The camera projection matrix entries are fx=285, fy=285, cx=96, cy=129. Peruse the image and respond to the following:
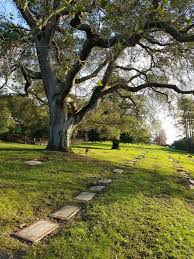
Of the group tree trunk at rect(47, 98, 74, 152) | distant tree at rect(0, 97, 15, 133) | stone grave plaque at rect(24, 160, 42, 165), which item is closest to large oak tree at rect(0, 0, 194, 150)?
tree trunk at rect(47, 98, 74, 152)

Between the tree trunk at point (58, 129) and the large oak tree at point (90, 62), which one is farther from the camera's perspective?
the tree trunk at point (58, 129)

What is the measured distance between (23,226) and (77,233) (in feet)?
3.02

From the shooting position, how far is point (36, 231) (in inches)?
181

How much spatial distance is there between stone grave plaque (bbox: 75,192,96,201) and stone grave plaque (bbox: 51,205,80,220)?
2.07 ft

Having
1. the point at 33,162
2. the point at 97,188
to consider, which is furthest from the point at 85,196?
the point at 33,162

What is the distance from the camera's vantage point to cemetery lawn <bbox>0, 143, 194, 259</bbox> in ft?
13.8

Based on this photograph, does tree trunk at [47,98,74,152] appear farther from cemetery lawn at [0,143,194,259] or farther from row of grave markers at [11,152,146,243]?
row of grave markers at [11,152,146,243]

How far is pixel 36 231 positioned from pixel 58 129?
8601 mm

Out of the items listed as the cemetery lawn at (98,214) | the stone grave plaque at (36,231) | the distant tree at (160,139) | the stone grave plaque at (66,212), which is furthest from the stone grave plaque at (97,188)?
the distant tree at (160,139)

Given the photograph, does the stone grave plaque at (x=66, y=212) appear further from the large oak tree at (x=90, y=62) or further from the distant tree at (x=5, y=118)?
the distant tree at (x=5, y=118)

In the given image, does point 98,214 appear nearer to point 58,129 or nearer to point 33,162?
point 33,162

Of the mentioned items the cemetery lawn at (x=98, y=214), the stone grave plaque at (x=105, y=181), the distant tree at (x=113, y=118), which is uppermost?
the distant tree at (x=113, y=118)

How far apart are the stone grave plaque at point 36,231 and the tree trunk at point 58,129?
26.4 feet

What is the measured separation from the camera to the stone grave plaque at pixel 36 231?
4325 mm
